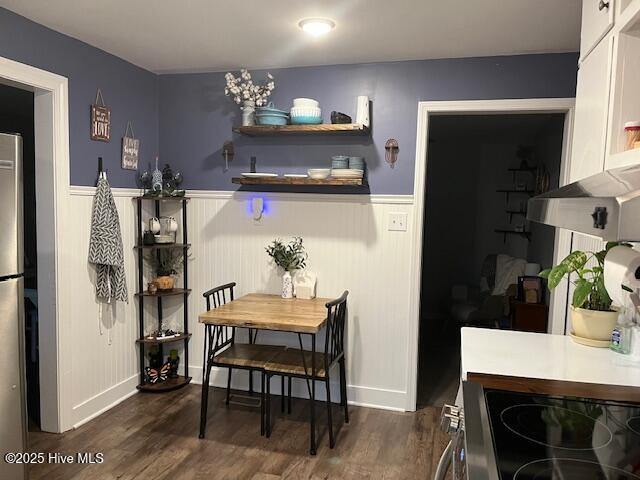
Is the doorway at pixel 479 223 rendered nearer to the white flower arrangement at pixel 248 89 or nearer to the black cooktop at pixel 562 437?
the white flower arrangement at pixel 248 89

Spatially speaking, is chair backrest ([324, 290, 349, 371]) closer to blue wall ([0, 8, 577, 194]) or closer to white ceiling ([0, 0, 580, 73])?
blue wall ([0, 8, 577, 194])

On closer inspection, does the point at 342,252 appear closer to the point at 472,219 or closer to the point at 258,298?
the point at 258,298

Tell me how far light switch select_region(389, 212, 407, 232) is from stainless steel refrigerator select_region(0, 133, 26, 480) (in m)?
2.11

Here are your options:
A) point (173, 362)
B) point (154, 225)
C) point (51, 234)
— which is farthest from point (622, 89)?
point (173, 362)

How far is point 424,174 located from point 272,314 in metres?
1.33

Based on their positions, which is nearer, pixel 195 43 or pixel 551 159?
pixel 195 43

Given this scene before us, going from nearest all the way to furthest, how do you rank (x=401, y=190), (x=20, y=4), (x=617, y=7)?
(x=617, y=7) → (x=20, y=4) → (x=401, y=190)

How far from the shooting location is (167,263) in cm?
363

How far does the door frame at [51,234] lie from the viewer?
2768 mm

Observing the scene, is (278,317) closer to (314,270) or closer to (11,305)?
(314,270)

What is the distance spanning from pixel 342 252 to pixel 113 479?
1.88m

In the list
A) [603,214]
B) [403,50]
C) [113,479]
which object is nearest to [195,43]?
[403,50]

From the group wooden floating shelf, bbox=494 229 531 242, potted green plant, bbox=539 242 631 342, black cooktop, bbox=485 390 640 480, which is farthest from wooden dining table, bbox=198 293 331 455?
wooden floating shelf, bbox=494 229 531 242

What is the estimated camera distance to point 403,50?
2980 mm
